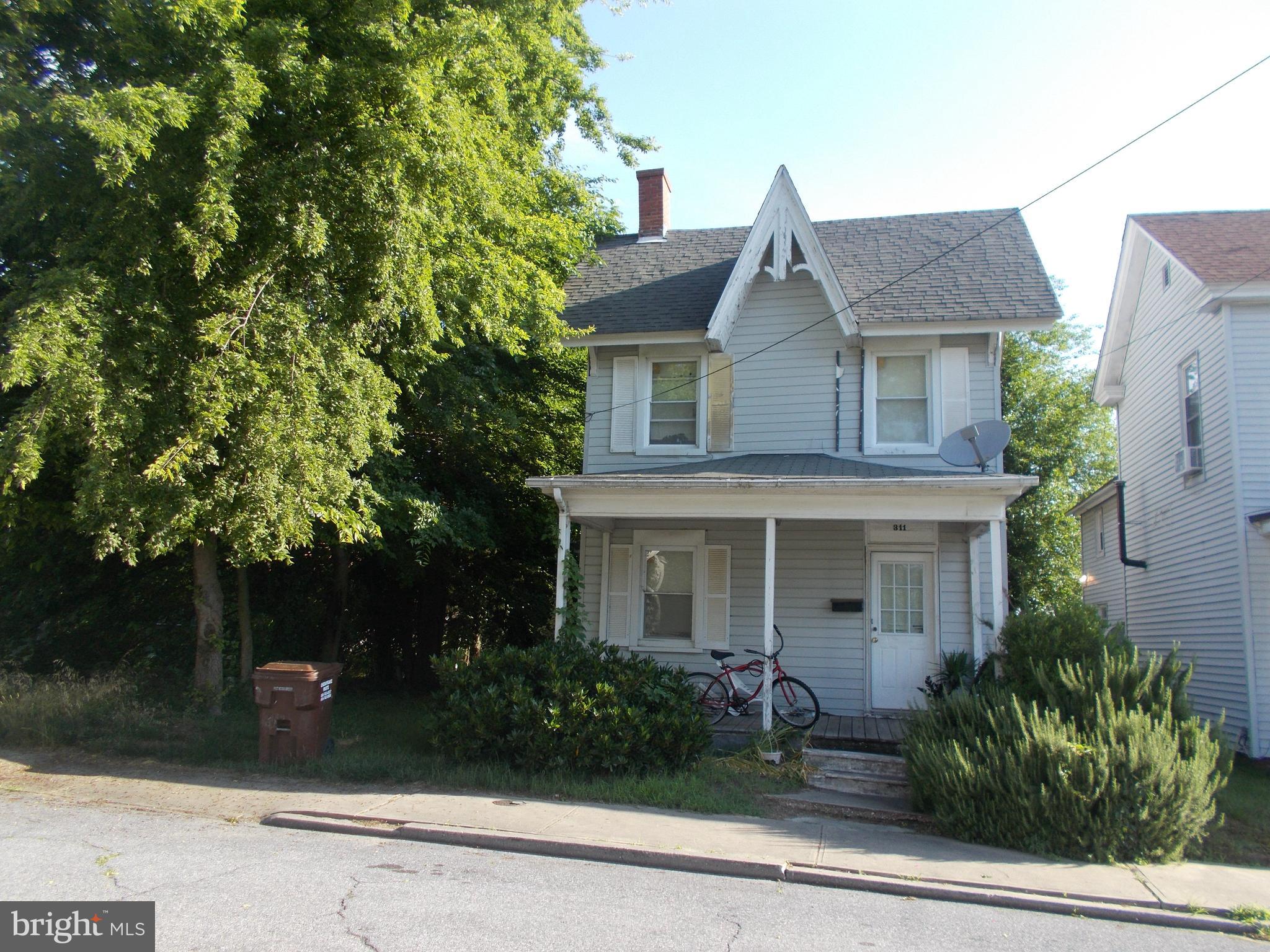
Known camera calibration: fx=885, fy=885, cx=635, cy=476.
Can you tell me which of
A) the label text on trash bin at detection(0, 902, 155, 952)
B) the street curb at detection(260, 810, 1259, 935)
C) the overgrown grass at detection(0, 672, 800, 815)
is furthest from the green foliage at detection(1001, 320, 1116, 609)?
the label text on trash bin at detection(0, 902, 155, 952)

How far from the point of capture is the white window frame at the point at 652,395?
12898 mm

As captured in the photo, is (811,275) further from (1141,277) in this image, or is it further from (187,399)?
(187,399)

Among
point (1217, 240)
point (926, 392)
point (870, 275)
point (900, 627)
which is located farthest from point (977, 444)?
point (1217, 240)

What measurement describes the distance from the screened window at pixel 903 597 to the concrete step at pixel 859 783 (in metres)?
3.18

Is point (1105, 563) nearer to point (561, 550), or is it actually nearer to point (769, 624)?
point (769, 624)

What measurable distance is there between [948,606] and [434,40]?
30.5 feet

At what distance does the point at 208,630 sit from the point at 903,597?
915cm

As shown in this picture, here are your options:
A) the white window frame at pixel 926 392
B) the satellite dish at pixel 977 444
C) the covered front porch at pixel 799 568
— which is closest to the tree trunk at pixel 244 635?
the covered front porch at pixel 799 568

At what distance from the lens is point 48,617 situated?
13094 mm

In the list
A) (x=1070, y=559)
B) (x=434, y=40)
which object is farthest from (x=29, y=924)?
(x=1070, y=559)

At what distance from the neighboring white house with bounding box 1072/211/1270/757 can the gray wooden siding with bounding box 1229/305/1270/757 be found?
0.05 feet

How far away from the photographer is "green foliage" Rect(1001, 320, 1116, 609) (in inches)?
862

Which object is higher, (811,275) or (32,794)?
(811,275)

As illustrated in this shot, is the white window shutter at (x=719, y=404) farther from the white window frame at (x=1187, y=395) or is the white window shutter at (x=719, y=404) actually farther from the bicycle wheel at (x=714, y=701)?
the white window frame at (x=1187, y=395)
